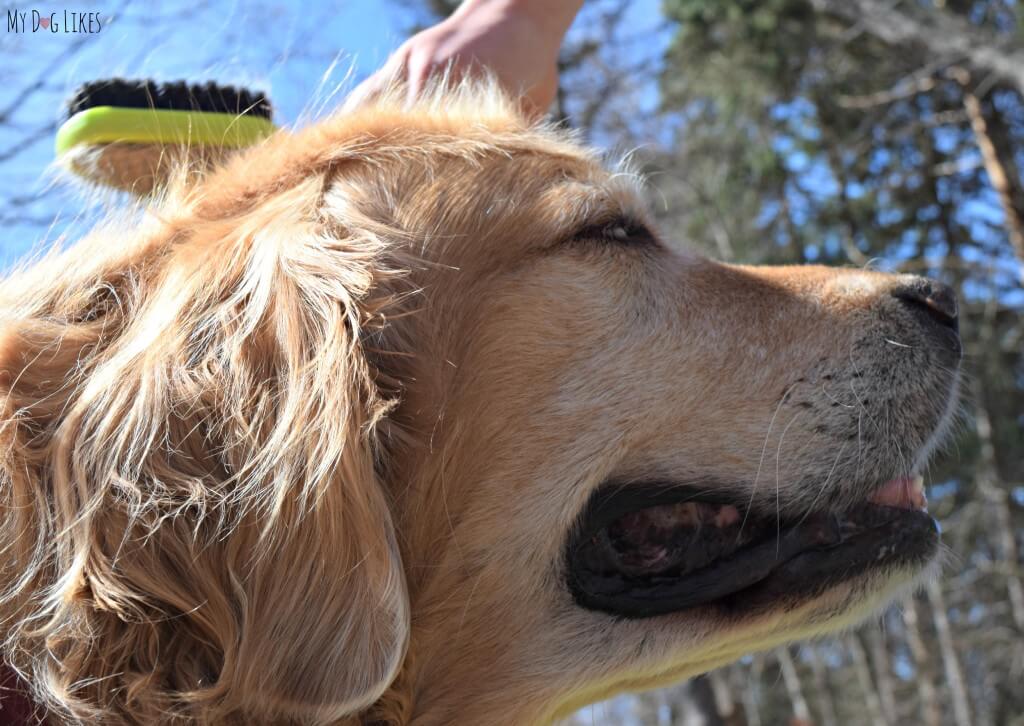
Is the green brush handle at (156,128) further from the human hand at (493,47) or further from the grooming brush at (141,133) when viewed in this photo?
the human hand at (493,47)

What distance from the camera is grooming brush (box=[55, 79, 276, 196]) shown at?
3.05 meters

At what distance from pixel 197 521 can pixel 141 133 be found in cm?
160

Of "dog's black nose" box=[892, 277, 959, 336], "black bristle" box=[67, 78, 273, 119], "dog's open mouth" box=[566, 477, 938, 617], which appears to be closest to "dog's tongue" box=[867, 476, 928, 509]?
"dog's open mouth" box=[566, 477, 938, 617]

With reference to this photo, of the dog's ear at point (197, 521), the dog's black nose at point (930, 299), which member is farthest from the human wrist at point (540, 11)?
the dog's ear at point (197, 521)

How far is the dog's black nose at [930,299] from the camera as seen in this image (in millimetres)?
2945

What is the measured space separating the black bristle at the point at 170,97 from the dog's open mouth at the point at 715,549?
1.90 meters

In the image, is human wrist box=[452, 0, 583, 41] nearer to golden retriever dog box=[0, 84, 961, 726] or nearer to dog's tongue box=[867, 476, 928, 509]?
golden retriever dog box=[0, 84, 961, 726]

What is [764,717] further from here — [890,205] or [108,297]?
[108,297]

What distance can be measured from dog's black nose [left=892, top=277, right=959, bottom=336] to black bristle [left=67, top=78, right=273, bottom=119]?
2259 millimetres

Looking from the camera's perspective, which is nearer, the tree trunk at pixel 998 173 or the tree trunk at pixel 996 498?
the tree trunk at pixel 998 173

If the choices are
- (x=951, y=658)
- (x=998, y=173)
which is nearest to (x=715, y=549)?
(x=998, y=173)

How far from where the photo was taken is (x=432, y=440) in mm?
2404

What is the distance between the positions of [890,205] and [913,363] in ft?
55.4

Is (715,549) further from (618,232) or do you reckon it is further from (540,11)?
(540,11)
